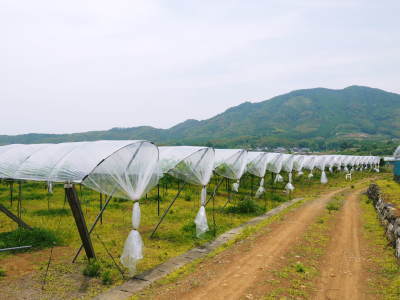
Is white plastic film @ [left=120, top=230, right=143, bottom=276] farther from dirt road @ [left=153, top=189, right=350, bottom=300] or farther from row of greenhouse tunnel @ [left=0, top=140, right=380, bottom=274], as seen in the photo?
dirt road @ [left=153, top=189, right=350, bottom=300]

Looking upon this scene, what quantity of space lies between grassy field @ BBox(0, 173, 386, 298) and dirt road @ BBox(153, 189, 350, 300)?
5.10ft

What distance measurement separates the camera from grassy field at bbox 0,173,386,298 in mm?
7660

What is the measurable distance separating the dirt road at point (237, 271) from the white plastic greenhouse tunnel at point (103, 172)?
1601 mm

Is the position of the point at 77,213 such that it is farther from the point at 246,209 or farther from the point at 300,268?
the point at 246,209

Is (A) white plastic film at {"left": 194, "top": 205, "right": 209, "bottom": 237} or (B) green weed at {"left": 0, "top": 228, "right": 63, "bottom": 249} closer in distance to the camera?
(B) green weed at {"left": 0, "top": 228, "right": 63, "bottom": 249}

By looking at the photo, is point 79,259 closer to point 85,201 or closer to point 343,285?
point 343,285

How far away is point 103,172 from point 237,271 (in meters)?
4.21

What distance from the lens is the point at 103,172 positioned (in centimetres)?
755

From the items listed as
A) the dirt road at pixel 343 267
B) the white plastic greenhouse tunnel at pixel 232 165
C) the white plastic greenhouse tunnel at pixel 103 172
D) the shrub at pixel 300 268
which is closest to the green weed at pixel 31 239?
the white plastic greenhouse tunnel at pixel 103 172

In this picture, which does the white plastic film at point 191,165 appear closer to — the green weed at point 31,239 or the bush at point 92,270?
the green weed at point 31,239

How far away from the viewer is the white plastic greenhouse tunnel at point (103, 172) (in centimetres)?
736

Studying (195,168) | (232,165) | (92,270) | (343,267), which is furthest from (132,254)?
(232,165)

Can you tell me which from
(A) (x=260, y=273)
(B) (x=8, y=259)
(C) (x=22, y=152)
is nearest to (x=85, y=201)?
(C) (x=22, y=152)

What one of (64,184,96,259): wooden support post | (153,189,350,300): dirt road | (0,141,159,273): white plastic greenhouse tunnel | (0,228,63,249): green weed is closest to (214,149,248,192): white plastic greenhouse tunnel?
(153,189,350,300): dirt road
